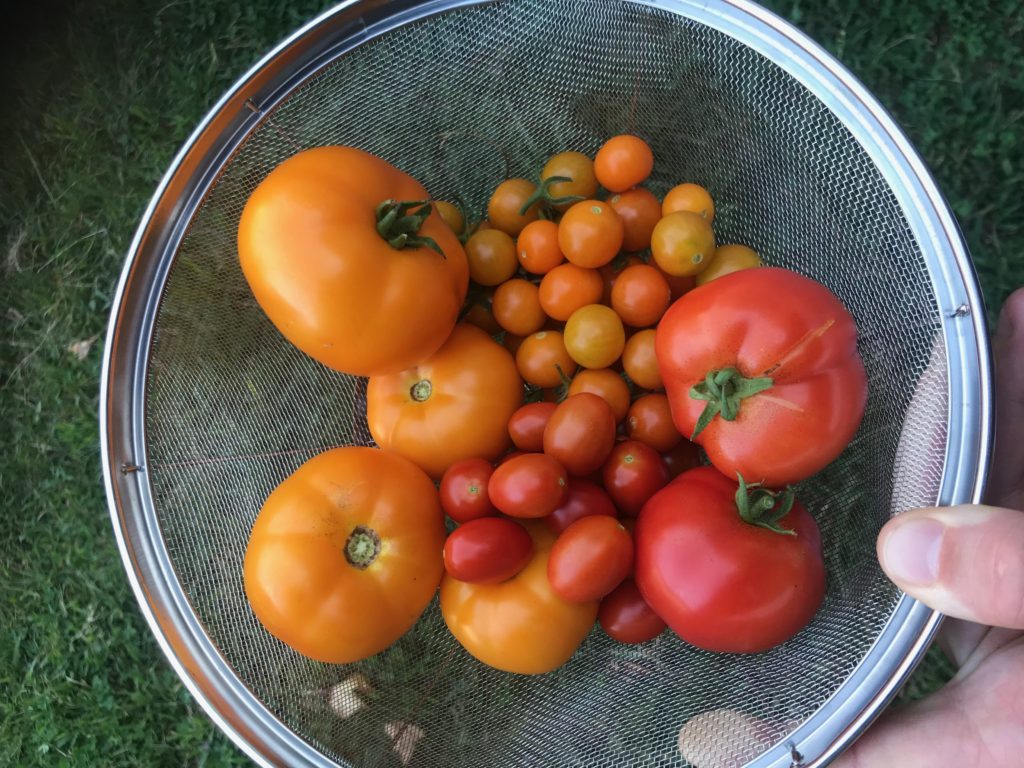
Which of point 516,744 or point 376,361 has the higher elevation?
point 376,361

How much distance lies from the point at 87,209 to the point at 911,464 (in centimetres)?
188

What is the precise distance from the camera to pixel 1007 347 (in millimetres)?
1323

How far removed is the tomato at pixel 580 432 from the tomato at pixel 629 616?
22 cm

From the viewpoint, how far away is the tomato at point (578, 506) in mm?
1266

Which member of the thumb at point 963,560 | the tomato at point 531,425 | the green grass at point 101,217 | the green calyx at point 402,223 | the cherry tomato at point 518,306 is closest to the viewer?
the thumb at point 963,560

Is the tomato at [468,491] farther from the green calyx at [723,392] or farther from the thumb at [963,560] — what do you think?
the thumb at [963,560]

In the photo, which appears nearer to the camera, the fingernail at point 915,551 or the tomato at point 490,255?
the fingernail at point 915,551

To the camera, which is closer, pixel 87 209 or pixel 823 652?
pixel 823 652

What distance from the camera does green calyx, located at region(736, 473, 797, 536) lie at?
112cm

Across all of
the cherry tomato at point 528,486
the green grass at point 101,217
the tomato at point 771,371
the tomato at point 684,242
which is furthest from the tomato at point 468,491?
the green grass at point 101,217

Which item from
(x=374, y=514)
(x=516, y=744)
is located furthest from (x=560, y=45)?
(x=516, y=744)

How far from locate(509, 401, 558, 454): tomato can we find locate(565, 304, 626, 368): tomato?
99mm

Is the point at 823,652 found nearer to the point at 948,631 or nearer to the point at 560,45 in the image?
the point at 948,631

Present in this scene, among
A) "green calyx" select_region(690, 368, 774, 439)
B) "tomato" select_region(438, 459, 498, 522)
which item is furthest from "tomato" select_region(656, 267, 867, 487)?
"tomato" select_region(438, 459, 498, 522)
